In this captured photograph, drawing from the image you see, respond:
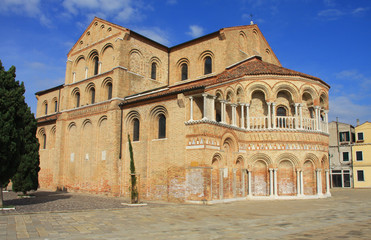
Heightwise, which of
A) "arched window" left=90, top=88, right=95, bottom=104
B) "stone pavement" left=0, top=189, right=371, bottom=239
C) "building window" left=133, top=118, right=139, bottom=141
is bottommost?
"stone pavement" left=0, top=189, right=371, bottom=239

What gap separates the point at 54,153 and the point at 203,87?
16.9m

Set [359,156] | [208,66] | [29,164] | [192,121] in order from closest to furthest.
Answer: [192,121] → [29,164] → [208,66] → [359,156]

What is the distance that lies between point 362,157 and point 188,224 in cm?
3246

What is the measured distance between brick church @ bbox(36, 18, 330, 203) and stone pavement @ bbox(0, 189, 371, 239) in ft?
16.2

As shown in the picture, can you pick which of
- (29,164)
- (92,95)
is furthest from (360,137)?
(29,164)

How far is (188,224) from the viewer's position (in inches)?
423

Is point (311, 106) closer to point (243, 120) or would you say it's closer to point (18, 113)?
point (243, 120)

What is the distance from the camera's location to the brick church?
18391mm

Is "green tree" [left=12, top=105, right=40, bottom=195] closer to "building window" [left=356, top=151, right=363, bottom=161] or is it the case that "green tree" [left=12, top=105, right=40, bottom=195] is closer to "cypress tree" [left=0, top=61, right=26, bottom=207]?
"cypress tree" [left=0, top=61, right=26, bottom=207]

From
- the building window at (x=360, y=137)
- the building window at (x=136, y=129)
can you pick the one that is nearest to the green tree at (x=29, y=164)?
the building window at (x=136, y=129)

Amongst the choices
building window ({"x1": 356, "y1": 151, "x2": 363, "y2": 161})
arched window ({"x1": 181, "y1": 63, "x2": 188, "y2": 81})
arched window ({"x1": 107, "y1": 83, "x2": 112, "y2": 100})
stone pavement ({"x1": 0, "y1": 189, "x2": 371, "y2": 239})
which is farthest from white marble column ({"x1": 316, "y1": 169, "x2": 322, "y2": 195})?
Answer: building window ({"x1": 356, "y1": 151, "x2": 363, "y2": 161})

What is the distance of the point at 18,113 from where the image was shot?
1445 centimetres

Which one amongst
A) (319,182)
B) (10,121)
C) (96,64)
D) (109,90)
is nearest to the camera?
(10,121)

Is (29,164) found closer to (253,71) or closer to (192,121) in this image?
(192,121)
